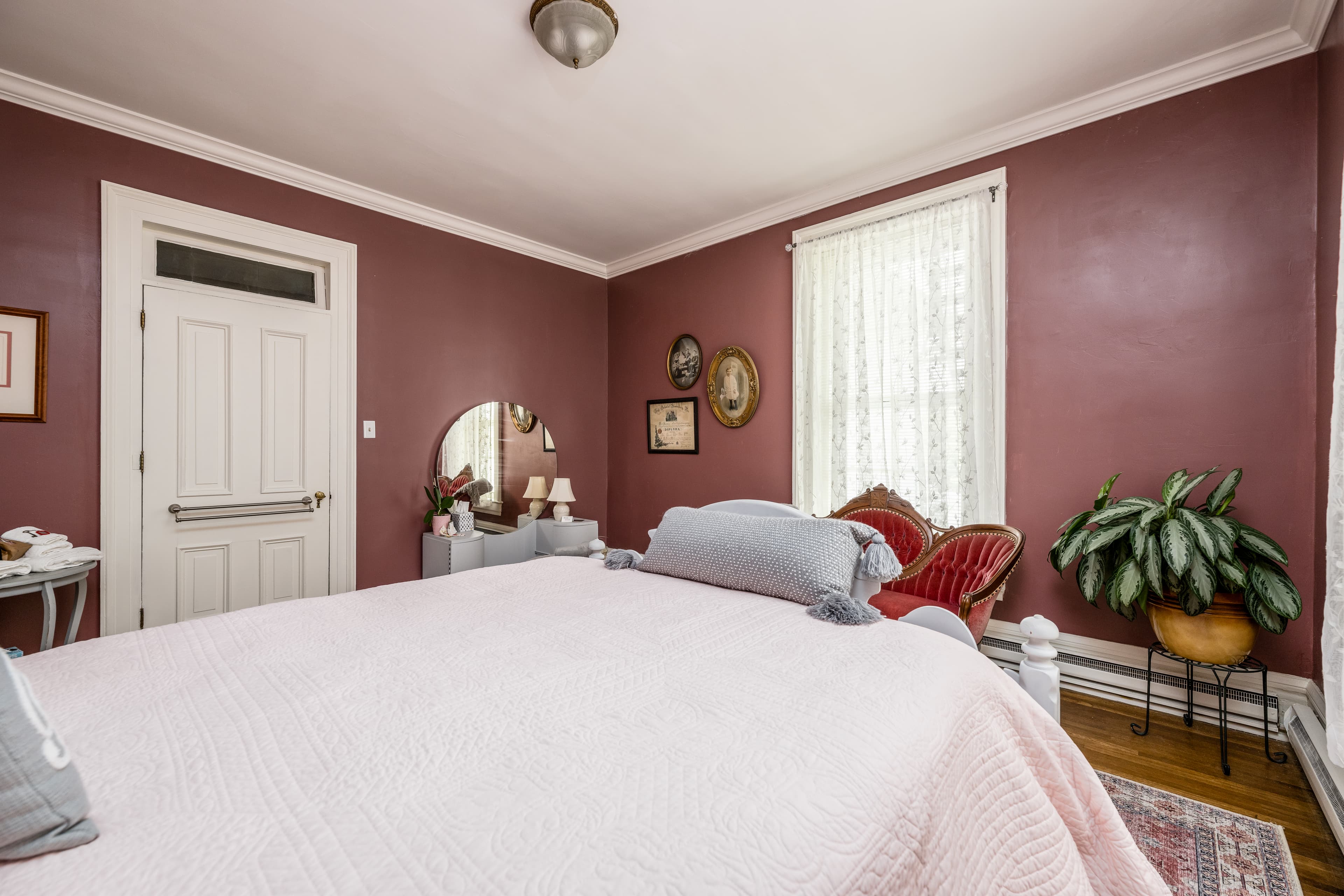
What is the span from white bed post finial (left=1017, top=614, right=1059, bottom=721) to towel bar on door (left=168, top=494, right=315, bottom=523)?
3532mm

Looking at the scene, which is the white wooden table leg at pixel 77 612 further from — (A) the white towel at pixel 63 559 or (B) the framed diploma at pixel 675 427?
(B) the framed diploma at pixel 675 427

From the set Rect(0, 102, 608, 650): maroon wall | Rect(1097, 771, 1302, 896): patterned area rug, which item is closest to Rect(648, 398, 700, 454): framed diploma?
Rect(0, 102, 608, 650): maroon wall

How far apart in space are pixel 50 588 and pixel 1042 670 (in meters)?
3.50

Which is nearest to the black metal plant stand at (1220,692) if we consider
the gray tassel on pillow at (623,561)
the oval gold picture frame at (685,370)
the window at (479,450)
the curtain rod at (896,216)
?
the gray tassel on pillow at (623,561)

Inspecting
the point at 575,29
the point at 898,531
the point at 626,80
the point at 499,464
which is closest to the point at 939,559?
the point at 898,531

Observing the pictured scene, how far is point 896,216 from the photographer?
329cm

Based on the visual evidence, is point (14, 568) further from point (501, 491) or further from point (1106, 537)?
point (1106, 537)

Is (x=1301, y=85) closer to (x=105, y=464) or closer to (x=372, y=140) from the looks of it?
(x=372, y=140)

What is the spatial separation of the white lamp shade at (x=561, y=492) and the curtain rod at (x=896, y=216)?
225cm

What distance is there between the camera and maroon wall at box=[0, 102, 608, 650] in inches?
101

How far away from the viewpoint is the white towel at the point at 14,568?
2.15 metres

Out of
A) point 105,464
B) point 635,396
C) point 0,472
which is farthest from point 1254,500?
point 0,472

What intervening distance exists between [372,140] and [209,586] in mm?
2460

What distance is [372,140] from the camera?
9.68ft
